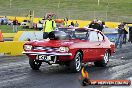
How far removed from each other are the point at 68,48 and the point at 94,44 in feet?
5.87

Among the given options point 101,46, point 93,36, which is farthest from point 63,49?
point 101,46

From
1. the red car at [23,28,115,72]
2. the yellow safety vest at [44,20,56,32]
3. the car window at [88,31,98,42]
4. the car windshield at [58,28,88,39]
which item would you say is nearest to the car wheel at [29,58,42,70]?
the red car at [23,28,115,72]

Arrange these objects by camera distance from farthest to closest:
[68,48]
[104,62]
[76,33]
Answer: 1. [104,62]
2. [76,33]
3. [68,48]

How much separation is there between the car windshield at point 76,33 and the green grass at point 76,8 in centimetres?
3644

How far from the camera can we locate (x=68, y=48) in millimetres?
11766

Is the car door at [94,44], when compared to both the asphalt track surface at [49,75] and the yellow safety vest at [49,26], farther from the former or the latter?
the yellow safety vest at [49,26]

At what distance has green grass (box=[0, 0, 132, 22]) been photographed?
5144cm

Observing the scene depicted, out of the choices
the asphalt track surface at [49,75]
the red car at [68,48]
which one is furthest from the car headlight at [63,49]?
the asphalt track surface at [49,75]

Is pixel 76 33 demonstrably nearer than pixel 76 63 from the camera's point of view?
No

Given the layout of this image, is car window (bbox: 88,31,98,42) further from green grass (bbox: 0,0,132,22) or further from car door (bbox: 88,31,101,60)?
green grass (bbox: 0,0,132,22)

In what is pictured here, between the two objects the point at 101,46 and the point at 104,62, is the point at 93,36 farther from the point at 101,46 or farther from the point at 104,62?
the point at 104,62

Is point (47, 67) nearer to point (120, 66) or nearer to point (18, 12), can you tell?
point (120, 66)

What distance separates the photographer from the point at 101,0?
67812 mm

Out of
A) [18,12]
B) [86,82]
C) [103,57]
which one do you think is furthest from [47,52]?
[18,12]
